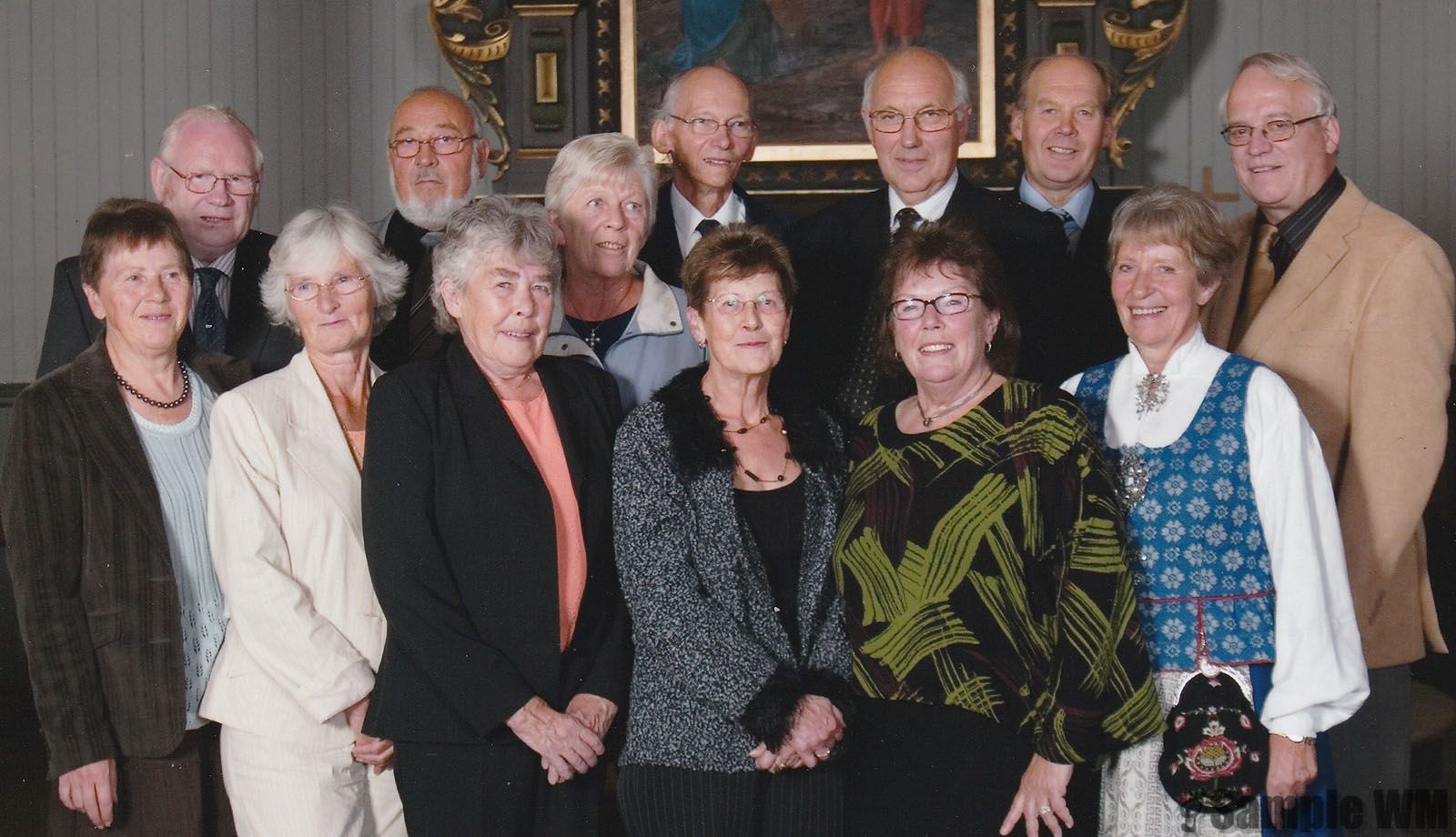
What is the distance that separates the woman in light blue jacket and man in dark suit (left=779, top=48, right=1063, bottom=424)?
272 mm

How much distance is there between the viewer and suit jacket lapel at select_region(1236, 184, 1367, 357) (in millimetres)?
3043

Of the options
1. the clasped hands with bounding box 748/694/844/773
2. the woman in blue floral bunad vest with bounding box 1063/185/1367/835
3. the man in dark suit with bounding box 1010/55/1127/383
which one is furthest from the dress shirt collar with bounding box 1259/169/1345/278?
the clasped hands with bounding box 748/694/844/773

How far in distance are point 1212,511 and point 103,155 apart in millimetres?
5494

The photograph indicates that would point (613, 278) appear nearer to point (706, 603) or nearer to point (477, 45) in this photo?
point (706, 603)

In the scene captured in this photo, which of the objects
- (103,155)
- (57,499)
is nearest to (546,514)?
(57,499)

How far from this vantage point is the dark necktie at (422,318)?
320 cm

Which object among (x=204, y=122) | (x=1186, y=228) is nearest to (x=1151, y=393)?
(x=1186, y=228)

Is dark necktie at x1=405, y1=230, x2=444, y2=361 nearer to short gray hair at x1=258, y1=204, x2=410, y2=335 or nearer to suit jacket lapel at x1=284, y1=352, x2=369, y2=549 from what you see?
short gray hair at x1=258, y1=204, x2=410, y2=335

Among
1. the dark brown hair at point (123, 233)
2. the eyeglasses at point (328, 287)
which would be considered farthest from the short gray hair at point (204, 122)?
the eyeglasses at point (328, 287)

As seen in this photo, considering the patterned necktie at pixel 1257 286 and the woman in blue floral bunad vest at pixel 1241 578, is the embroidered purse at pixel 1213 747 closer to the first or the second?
the woman in blue floral bunad vest at pixel 1241 578

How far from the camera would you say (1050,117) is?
369cm

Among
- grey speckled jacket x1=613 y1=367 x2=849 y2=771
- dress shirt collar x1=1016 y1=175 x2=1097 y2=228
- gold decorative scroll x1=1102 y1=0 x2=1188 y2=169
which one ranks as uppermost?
gold decorative scroll x1=1102 y1=0 x2=1188 y2=169

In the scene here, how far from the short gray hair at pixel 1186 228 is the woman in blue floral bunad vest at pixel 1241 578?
18cm

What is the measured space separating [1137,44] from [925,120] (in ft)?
10.1
